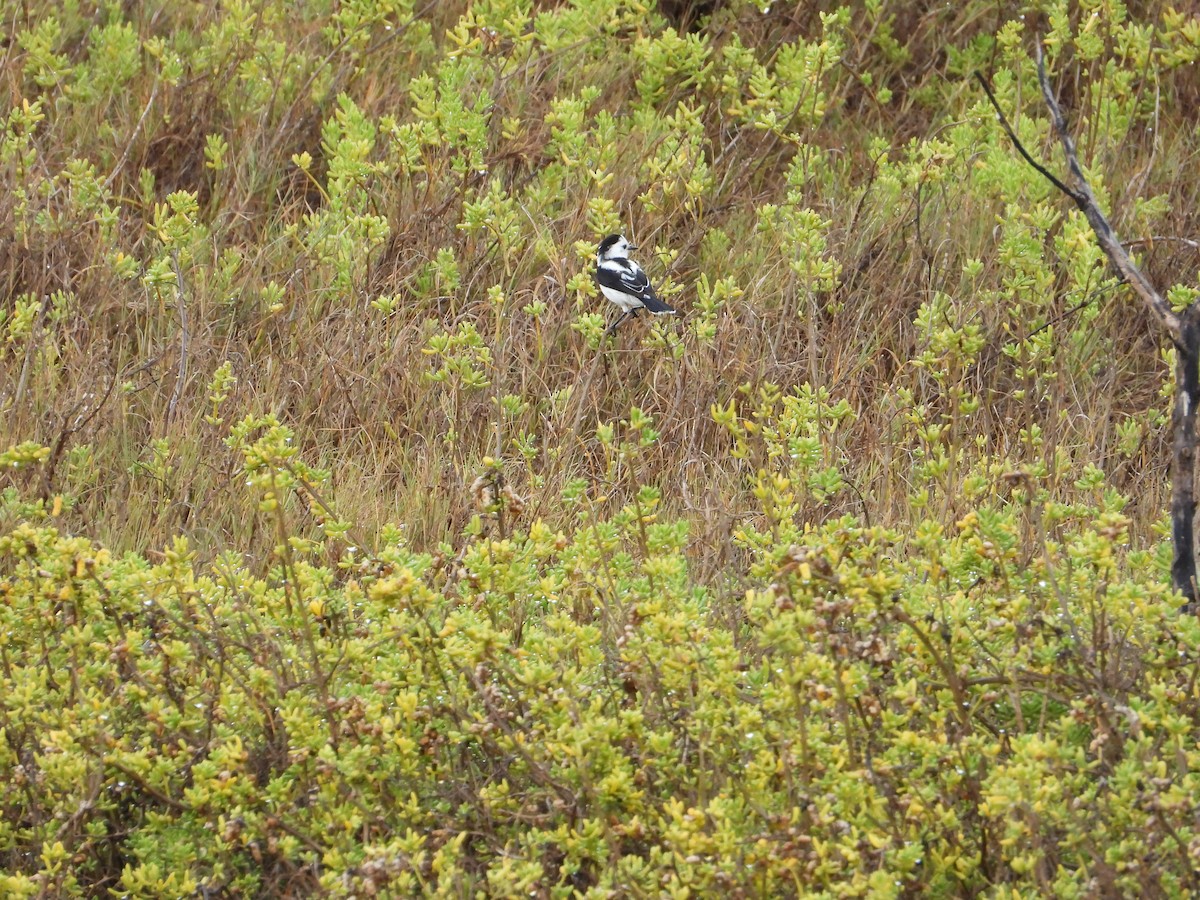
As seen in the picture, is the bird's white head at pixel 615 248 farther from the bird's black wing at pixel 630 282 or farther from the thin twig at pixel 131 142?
the thin twig at pixel 131 142

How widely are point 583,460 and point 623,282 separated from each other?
3.29 feet

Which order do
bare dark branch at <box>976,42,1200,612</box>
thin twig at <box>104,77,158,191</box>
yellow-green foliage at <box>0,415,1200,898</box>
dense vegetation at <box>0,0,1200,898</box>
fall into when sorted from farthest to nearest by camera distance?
thin twig at <box>104,77,158,191</box>
bare dark branch at <box>976,42,1200,612</box>
dense vegetation at <box>0,0,1200,898</box>
yellow-green foliage at <box>0,415,1200,898</box>

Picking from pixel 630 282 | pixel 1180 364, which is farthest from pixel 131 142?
pixel 1180 364

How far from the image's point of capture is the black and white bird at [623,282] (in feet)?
19.2

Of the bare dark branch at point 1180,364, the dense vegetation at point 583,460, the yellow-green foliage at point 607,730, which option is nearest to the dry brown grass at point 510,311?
the dense vegetation at point 583,460

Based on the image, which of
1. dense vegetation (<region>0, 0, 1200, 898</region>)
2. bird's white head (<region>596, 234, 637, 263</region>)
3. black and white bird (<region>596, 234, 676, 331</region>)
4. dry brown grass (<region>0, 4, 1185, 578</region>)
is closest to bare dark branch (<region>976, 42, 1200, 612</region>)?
dense vegetation (<region>0, 0, 1200, 898</region>)

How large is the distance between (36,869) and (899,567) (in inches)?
75.8

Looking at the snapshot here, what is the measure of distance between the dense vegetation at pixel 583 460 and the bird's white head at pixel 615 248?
0.57ft

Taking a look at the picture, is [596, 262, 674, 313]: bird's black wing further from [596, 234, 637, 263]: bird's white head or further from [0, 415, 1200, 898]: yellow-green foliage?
[0, 415, 1200, 898]: yellow-green foliage

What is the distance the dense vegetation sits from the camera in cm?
286

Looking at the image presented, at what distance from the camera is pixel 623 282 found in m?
5.96

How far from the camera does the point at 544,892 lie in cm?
285

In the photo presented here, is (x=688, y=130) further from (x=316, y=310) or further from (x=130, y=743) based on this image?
(x=130, y=743)

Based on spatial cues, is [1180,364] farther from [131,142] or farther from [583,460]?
[131,142]
